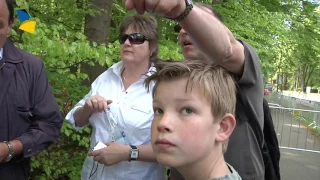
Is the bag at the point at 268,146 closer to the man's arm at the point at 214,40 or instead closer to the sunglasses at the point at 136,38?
the man's arm at the point at 214,40

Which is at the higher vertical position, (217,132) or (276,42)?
(276,42)

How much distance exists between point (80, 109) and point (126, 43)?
53 centimetres

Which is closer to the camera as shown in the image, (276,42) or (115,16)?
(115,16)

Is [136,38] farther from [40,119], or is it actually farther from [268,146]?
[268,146]

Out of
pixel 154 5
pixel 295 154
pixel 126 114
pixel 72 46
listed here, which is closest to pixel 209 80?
pixel 154 5

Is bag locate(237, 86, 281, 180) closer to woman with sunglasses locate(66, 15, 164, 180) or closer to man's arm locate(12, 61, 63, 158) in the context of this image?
woman with sunglasses locate(66, 15, 164, 180)

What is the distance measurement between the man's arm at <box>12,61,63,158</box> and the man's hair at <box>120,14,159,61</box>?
68cm

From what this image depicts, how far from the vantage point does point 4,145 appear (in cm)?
199

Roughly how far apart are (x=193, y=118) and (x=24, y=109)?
117cm

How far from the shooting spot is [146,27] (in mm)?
2555

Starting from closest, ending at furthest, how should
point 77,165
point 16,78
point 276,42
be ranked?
1. point 16,78
2. point 77,165
3. point 276,42

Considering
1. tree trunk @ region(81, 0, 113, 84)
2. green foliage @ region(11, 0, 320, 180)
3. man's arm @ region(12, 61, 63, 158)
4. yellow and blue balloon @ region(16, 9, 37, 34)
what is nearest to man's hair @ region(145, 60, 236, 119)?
man's arm @ region(12, 61, 63, 158)

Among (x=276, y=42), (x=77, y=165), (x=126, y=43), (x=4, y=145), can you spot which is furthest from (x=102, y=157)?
(x=276, y=42)

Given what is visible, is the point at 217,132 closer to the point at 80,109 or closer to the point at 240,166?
the point at 240,166
